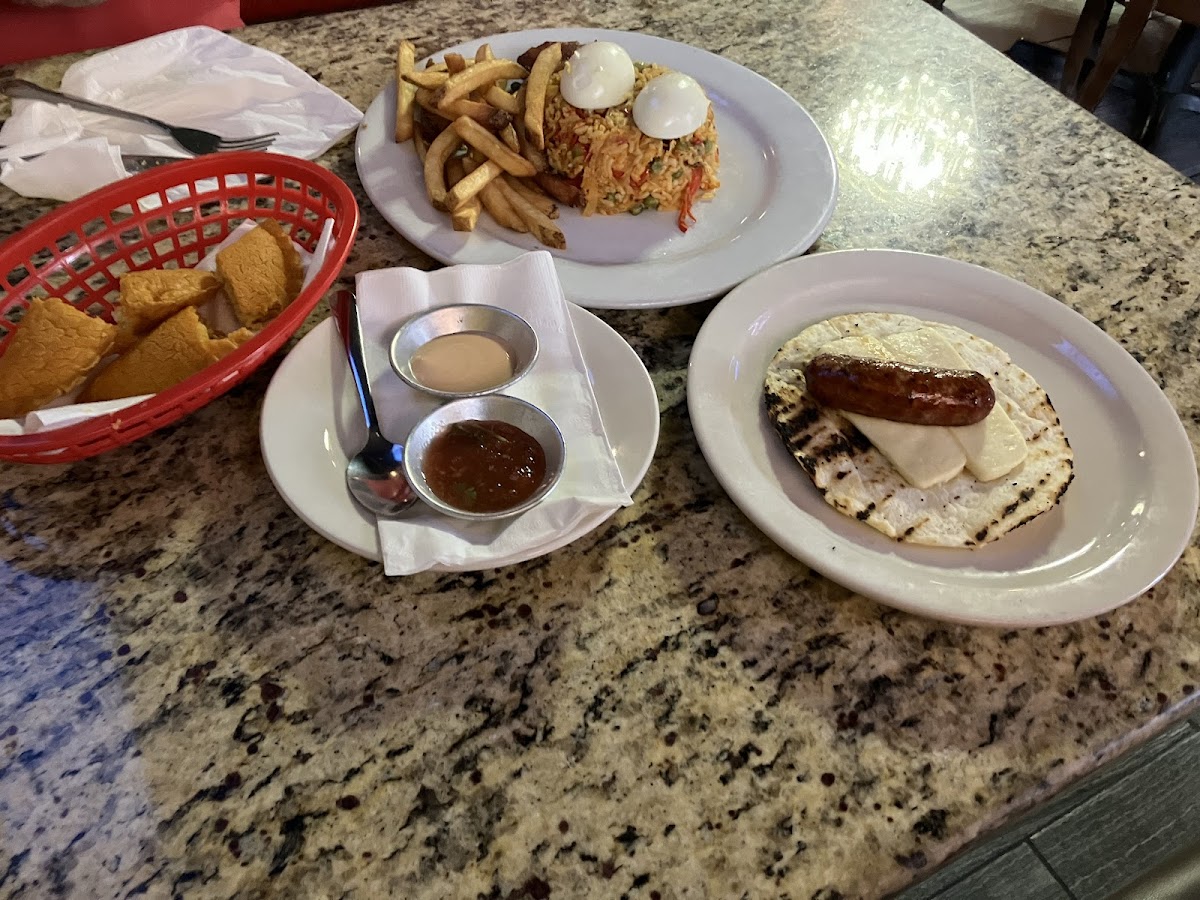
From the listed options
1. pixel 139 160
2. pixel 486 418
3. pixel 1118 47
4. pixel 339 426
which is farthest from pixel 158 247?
pixel 1118 47

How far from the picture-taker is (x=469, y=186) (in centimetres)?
191

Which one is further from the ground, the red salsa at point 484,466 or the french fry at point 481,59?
the french fry at point 481,59

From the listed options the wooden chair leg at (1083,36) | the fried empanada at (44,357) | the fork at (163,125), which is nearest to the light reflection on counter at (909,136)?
the fork at (163,125)

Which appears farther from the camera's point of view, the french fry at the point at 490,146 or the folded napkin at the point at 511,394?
the french fry at the point at 490,146

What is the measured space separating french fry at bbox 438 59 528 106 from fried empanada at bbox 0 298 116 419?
Result: 106 centimetres

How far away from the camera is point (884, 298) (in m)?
1.90

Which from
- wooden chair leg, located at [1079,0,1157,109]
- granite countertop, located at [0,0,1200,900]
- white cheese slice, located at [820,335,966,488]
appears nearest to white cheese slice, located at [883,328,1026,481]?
white cheese slice, located at [820,335,966,488]

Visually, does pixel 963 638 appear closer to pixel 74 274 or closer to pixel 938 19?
pixel 74 274

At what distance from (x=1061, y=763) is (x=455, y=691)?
3.06 feet

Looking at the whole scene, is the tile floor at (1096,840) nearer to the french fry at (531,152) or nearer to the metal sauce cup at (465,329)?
the metal sauce cup at (465,329)

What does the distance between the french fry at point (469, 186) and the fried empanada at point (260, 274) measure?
0.42 m

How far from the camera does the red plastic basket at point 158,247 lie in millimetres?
1327

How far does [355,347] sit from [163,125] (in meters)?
1.07

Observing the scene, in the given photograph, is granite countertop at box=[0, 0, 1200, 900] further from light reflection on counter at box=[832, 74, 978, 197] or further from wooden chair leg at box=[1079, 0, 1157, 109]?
wooden chair leg at box=[1079, 0, 1157, 109]
